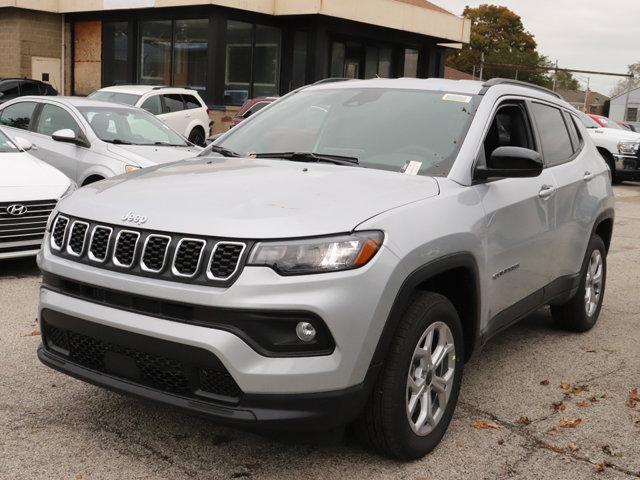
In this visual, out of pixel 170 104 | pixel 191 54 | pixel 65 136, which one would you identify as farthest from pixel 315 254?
pixel 191 54

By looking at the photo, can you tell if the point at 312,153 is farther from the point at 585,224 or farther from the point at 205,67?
the point at 205,67

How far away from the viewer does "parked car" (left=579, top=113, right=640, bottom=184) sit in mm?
18797

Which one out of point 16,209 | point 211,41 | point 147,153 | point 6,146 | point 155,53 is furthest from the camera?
point 155,53

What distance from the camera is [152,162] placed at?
905 centimetres

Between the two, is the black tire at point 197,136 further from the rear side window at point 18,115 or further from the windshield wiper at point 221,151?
the windshield wiper at point 221,151

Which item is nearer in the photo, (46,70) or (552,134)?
(552,134)

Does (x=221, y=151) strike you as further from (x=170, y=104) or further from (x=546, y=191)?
(x=170, y=104)

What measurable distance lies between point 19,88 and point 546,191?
64.6 feet

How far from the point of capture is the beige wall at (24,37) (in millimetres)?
27688

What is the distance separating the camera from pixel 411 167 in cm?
406


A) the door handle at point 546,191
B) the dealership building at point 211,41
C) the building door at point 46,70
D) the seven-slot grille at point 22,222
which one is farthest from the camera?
the building door at point 46,70

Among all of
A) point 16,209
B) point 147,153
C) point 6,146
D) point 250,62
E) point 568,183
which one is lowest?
point 16,209

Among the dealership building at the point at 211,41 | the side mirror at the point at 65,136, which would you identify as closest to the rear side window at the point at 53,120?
the side mirror at the point at 65,136

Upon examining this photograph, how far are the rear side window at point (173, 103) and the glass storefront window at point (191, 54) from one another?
6515 mm
